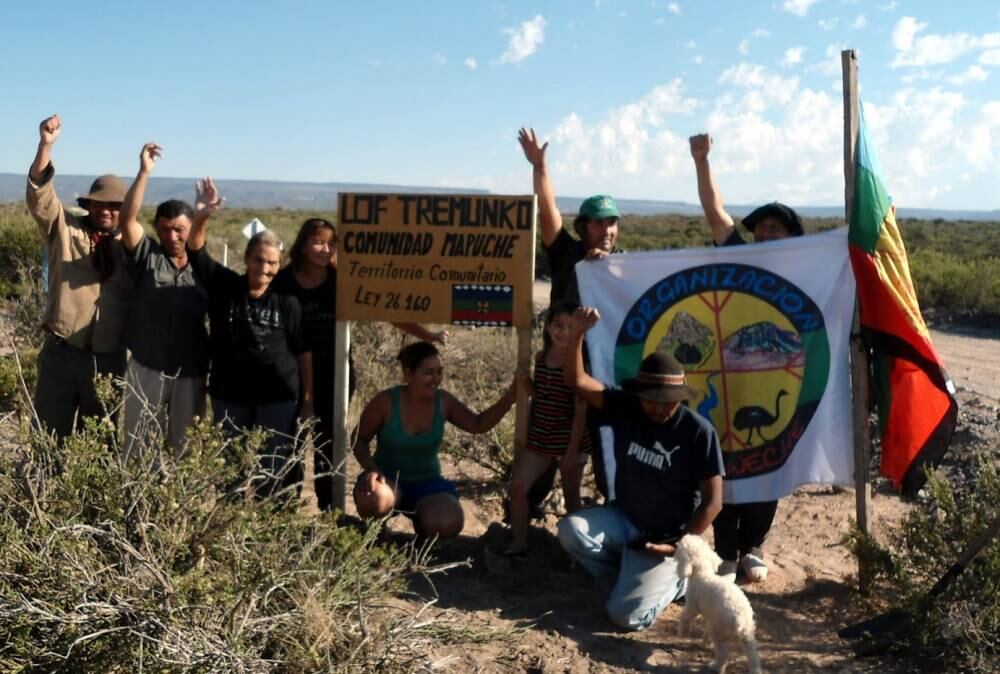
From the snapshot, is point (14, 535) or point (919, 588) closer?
point (14, 535)

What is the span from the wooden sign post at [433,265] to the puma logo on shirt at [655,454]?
2.63ft

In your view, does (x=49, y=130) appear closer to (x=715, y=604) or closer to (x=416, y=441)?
(x=416, y=441)

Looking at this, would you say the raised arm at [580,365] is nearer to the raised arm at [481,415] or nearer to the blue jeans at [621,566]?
the raised arm at [481,415]

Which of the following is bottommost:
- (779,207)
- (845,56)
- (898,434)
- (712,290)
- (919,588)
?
(919,588)

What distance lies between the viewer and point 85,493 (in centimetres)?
366

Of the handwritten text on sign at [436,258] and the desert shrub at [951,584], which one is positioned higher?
the handwritten text on sign at [436,258]

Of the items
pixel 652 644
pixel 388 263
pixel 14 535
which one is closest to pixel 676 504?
pixel 652 644

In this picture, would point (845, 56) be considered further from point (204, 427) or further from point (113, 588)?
point (113, 588)

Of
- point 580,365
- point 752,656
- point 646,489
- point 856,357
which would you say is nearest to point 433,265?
A: point 580,365

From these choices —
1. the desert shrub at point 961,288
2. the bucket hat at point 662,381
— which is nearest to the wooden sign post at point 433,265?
the bucket hat at point 662,381

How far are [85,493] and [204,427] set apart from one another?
0.50 m

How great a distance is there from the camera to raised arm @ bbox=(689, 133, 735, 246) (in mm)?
5285

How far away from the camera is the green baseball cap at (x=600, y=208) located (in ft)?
16.8

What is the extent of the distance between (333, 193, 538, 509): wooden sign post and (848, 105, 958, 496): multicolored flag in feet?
5.55
